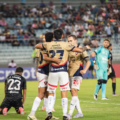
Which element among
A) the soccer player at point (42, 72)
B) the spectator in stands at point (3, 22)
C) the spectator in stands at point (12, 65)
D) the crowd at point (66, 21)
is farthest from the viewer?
the spectator in stands at point (3, 22)

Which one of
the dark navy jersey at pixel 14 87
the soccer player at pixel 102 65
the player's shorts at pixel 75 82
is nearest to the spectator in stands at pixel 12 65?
the soccer player at pixel 102 65

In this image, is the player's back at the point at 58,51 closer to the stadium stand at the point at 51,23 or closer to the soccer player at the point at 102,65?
the soccer player at the point at 102,65

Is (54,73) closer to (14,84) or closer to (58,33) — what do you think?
(58,33)

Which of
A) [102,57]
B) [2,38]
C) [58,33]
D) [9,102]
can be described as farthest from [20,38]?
[58,33]

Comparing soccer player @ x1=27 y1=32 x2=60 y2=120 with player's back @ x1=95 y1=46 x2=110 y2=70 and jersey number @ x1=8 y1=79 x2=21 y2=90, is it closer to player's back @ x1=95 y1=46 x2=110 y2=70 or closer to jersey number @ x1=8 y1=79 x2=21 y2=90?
jersey number @ x1=8 y1=79 x2=21 y2=90

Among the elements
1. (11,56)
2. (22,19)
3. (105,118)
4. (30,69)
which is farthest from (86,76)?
(105,118)

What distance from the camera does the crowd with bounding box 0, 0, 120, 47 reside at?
2760cm

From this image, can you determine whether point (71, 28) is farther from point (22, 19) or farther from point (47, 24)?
point (22, 19)

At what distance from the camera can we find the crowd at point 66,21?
90.5 ft

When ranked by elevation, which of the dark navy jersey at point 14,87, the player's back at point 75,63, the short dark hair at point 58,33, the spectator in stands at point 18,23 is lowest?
the dark navy jersey at point 14,87

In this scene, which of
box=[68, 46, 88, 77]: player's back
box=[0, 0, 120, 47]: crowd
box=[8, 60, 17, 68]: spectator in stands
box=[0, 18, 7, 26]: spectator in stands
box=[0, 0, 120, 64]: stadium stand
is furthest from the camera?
box=[0, 18, 7, 26]: spectator in stands

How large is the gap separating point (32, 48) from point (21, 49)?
2.99 ft

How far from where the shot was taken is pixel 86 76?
24.8 m

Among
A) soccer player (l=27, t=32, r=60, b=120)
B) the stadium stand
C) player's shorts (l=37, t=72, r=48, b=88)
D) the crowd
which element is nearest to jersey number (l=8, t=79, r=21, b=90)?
soccer player (l=27, t=32, r=60, b=120)
